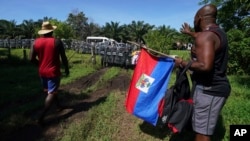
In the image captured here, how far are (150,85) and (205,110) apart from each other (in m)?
1.27

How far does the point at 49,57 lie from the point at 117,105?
223 cm

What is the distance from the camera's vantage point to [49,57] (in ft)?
18.7

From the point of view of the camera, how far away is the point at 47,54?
5680 mm

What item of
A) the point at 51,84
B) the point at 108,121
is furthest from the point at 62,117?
the point at 108,121

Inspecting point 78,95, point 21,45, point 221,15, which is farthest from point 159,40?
point 21,45

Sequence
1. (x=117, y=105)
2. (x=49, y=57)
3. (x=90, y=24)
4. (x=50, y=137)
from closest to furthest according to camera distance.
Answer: (x=50, y=137), (x=49, y=57), (x=117, y=105), (x=90, y=24)

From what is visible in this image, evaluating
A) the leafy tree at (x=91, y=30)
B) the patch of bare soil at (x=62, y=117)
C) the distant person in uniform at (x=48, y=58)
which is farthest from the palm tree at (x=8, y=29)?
the distant person in uniform at (x=48, y=58)

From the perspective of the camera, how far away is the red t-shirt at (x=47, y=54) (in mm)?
5652

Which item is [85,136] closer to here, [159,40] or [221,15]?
[221,15]

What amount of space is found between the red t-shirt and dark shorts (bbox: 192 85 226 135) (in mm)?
2979

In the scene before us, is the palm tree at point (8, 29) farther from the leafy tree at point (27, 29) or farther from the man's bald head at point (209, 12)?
the man's bald head at point (209, 12)

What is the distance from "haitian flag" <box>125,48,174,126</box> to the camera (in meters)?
4.64

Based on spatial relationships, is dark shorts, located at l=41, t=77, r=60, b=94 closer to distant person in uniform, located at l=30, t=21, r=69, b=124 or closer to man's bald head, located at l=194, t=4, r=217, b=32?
distant person in uniform, located at l=30, t=21, r=69, b=124

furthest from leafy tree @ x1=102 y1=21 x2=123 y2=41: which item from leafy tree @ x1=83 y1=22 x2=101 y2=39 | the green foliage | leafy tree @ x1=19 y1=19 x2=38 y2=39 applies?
the green foliage
